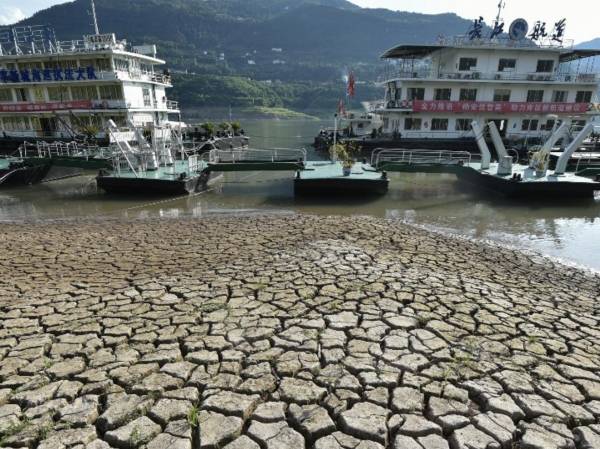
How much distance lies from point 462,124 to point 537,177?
1629 centimetres

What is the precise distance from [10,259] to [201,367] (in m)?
6.86

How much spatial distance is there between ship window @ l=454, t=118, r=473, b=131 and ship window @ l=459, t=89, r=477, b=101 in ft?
5.37

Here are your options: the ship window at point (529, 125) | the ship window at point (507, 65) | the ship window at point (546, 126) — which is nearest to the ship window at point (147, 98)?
the ship window at point (507, 65)

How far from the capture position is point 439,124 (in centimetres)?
3234

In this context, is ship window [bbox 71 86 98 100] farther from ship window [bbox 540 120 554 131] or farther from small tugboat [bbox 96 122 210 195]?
ship window [bbox 540 120 554 131]

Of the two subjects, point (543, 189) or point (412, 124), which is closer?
point (543, 189)

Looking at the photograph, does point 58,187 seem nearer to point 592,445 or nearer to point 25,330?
point 25,330

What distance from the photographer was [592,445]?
3588mm

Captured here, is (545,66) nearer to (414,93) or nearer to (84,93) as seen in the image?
(414,93)

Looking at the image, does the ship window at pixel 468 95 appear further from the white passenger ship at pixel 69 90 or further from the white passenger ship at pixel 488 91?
the white passenger ship at pixel 69 90

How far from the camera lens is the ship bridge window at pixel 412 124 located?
32.3 m

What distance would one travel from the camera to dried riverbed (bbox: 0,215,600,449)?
12.2ft

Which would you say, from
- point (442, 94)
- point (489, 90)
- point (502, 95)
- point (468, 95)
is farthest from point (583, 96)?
point (442, 94)

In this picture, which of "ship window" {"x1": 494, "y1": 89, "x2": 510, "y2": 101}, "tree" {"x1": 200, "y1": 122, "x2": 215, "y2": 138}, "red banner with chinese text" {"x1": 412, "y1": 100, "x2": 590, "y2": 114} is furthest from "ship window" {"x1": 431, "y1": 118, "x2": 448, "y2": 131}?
"tree" {"x1": 200, "y1": 122, "x2": 215, "y2": 138}
